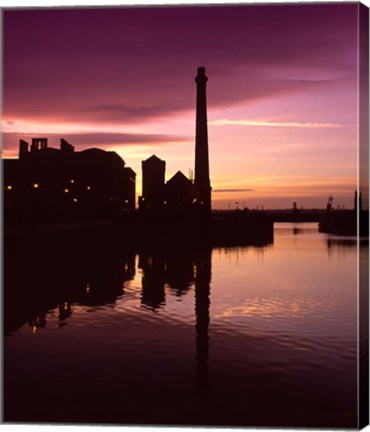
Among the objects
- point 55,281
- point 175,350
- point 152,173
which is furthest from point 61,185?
point 152,173

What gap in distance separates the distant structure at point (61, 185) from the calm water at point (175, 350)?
4.10 metres

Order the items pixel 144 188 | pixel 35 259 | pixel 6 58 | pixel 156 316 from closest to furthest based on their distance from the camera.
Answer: pixel 6 58
pixel 156 316
pixel 35 259
pixel 144 188

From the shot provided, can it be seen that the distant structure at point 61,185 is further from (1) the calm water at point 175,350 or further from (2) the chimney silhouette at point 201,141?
(2) the chimney silhouette at point 201,141

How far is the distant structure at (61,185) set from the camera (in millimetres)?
32125

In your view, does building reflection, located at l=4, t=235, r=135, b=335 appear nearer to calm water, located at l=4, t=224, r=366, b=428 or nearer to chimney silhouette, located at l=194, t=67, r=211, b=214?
calm water, located at l=4, t=224, r=366, b=428

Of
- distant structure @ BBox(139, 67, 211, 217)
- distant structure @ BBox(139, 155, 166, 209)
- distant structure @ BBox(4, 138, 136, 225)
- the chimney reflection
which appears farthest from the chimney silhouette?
distant structure @ BBox(139, 155, 166, 209)

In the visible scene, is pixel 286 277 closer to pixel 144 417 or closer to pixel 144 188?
pixel 144 417

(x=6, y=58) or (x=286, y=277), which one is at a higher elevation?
(x=6, y=58)

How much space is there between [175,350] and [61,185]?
3509 cm

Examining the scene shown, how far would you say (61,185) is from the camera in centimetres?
4656

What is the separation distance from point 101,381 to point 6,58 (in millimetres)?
5740

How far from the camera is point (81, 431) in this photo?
910cm

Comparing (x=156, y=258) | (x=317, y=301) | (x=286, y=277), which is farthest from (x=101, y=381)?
(x=156, y=258)

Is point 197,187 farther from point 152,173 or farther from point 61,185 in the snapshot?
point 152,173
